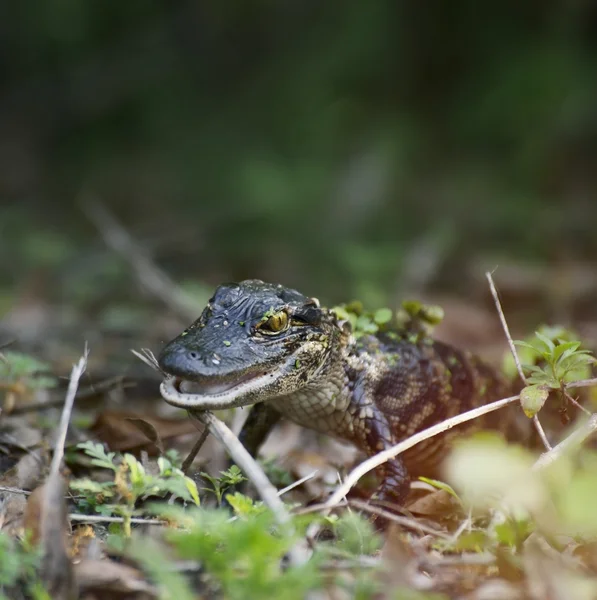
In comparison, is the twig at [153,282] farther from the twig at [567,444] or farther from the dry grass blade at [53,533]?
the twig at [567,444]

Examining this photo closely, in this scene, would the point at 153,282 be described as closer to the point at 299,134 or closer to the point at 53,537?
the point at 53,537

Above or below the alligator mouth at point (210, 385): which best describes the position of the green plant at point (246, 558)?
above

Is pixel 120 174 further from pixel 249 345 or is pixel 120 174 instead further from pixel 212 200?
pixel 249 345

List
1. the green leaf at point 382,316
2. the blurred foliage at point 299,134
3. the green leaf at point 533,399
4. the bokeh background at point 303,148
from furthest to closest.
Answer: the blurred foliage at point 299,134 < the bokeh background at point 303,148 < the green leaf at point 382,316 < the green leaf at point 533,399

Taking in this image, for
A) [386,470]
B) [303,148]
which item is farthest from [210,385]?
[303,148]

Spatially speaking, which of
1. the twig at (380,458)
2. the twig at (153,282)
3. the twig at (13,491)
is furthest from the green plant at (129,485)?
the twig at (153,282)

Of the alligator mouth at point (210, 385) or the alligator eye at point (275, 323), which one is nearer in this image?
the alligator mouth at point (210, 385)
